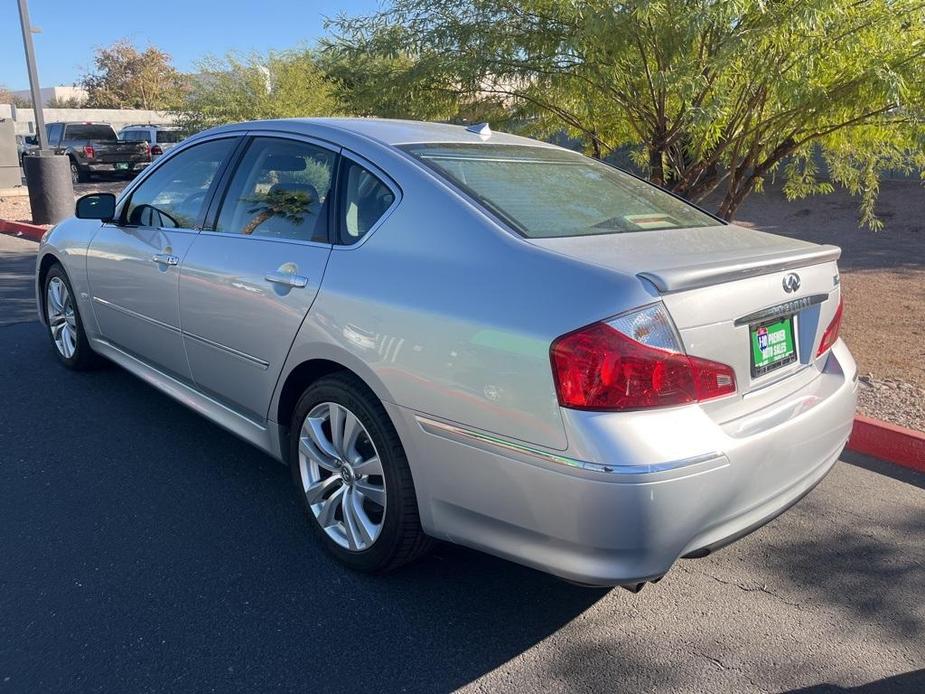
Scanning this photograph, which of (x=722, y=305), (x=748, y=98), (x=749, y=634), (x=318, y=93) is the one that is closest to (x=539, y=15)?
(x=748, y=98)

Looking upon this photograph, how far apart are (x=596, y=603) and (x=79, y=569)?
1.99 metres

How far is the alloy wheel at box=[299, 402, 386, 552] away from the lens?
3016 millimetres

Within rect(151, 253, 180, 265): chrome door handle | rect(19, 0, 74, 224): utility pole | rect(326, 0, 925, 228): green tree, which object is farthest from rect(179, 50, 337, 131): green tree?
rect(151, 253, 180, 265): chrome door handle

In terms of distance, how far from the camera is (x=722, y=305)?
8.17ft

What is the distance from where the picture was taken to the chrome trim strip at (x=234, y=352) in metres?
3.38

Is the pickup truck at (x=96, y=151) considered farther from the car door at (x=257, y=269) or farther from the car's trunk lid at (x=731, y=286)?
the car's trunk lid at (x=731, y=286)

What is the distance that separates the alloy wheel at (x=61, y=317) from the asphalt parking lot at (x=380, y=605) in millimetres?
1495

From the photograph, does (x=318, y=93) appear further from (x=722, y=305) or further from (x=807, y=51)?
(x=722, y=305)

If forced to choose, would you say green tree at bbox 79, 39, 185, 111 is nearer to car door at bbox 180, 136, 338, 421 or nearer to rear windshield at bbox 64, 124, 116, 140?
rear windshield at bbox 64, 124, 116, 140

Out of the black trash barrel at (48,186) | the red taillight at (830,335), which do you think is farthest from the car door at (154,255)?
the black trash barrel at (48,186)

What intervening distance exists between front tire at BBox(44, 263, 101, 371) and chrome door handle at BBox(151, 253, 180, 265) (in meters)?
1.36

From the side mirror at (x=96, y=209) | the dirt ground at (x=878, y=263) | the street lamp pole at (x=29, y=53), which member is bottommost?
the dirt ground at (x=878, y=263)

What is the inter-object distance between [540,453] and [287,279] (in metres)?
1.39

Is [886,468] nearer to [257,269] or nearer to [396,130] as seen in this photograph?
[396,130]
